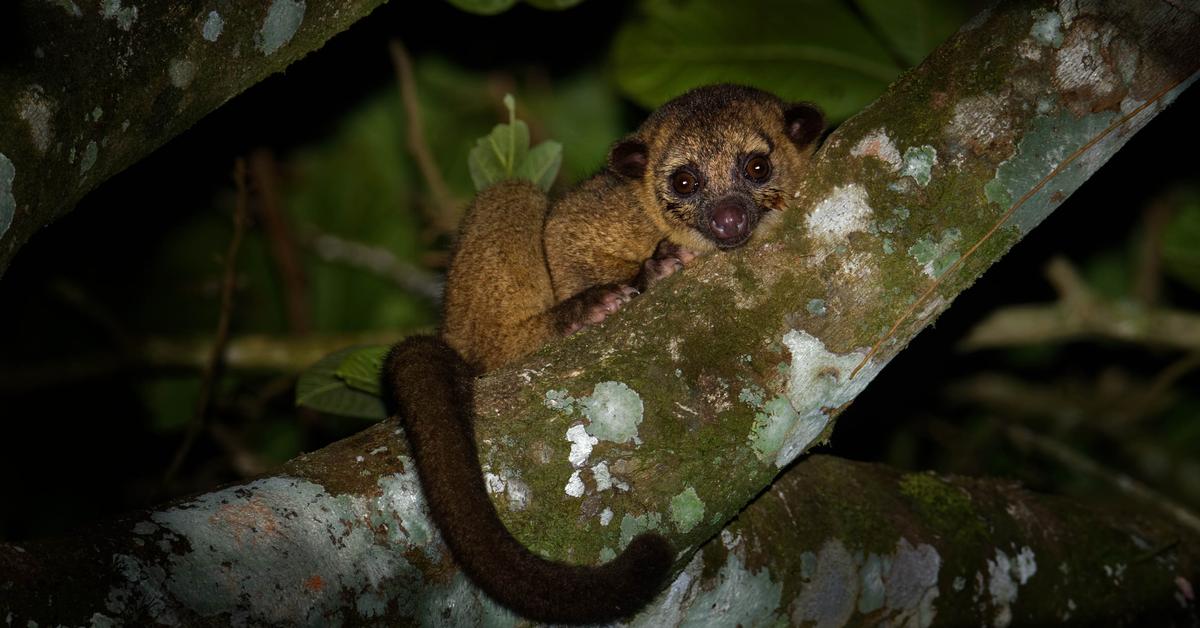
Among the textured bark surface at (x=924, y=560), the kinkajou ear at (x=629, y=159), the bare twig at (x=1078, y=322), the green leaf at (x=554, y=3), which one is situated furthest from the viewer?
the bare twig at (x=1078, y=322)

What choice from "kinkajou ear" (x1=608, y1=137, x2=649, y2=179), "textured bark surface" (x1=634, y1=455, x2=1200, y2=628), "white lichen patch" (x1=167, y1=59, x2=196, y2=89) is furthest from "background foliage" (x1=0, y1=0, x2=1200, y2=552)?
"white lichen patch" (x1=167, y1=59, x2=196, y2=89)

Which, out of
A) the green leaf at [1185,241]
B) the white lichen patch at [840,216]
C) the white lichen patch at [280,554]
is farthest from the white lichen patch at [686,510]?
the green leaf at [1185,241]

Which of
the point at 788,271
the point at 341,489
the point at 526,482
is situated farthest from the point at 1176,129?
the point at 341,489

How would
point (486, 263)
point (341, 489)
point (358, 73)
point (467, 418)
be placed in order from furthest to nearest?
point (358, 73) → point (486, 263) → point (467, 418) → point (341, 489)

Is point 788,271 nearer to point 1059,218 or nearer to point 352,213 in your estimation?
point 1059,218

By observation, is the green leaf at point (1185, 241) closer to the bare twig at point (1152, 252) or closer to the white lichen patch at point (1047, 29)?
the bare twig at point (1152, 252)

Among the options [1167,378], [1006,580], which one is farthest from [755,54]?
[1167,378]

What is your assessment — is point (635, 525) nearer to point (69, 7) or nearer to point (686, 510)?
point (686, 510)
